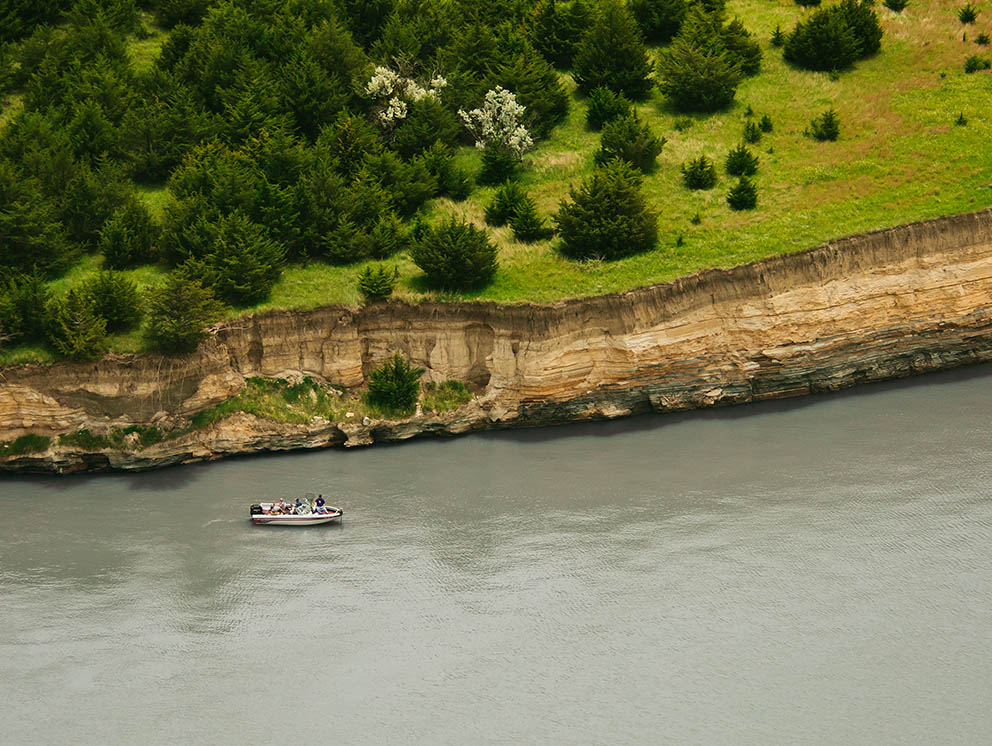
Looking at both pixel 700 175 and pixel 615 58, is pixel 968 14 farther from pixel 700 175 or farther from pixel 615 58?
pixel 700 175

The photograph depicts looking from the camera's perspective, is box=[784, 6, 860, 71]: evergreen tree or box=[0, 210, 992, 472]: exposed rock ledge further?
box=[784, 6, 860, 71]: evergreen tree

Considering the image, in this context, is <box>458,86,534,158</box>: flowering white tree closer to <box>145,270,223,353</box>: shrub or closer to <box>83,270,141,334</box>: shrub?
<box>145,270,223,353</box>: shrub

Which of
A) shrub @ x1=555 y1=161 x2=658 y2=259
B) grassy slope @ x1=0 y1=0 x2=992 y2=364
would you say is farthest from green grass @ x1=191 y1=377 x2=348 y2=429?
shrub @ x1=555 y1=161 x2=658 y2=259

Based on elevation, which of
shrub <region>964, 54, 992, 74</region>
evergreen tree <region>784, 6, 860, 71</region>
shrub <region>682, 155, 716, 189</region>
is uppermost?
evergreen tree <region>784, 6, 860, 71</region>

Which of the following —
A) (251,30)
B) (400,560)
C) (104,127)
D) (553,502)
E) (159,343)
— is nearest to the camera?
(400,560)

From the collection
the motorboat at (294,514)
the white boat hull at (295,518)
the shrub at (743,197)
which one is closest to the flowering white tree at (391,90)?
the shrub at (743,197)

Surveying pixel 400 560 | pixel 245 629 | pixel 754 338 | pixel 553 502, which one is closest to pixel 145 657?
pixel 245 629

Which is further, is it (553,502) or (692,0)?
(692,0)

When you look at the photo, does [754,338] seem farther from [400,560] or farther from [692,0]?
[692,0]
